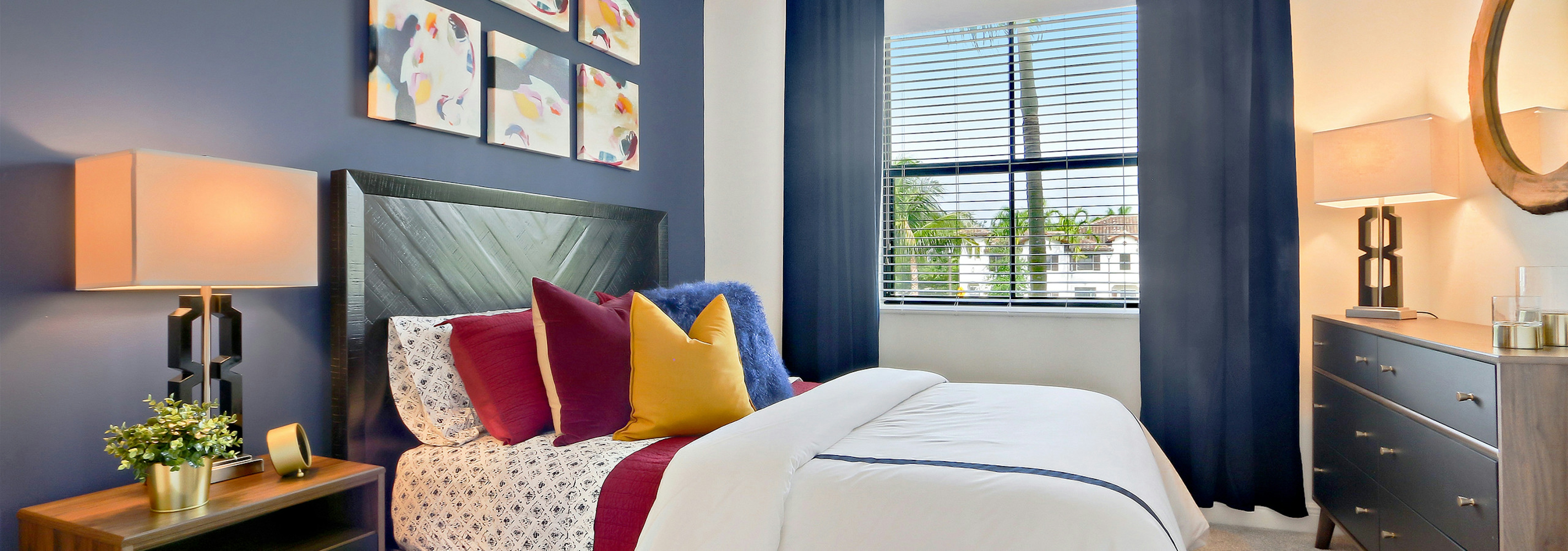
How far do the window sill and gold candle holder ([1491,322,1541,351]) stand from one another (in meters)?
1.59

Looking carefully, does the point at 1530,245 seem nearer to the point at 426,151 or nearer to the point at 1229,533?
the point at 1229,533

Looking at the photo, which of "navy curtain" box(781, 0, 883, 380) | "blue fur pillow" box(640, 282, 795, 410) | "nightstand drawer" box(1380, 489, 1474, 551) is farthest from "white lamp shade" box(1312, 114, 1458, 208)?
"blue fur pillow" box(640, 282, 795, 410)

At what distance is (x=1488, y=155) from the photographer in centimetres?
227

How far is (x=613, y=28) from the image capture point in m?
3.02

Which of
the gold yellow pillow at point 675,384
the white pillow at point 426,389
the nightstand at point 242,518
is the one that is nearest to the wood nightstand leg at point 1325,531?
the gold yellow pillow at point 675,384

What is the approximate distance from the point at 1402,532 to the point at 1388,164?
4.02 feet

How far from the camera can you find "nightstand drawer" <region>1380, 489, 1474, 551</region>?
183 centimetres

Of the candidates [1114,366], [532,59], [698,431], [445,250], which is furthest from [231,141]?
[1114,366]

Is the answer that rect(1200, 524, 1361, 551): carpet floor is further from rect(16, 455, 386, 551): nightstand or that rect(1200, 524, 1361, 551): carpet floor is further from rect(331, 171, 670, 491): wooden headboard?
rect(16, 455, 386, 551): nightstand

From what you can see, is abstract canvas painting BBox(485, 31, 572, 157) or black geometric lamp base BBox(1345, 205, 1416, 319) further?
black geometric lamp base BBox(1345, 205, 1416, 319)

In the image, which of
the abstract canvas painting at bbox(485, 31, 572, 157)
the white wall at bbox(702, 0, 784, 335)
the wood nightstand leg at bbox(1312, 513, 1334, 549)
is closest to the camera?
the abstract canvas painting at bbox(485, 31, 572, 157)

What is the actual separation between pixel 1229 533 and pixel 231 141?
3.59m

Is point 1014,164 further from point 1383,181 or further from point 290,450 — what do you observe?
point 290,450

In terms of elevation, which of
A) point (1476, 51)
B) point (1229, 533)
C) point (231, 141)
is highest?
point (1476, 51)
